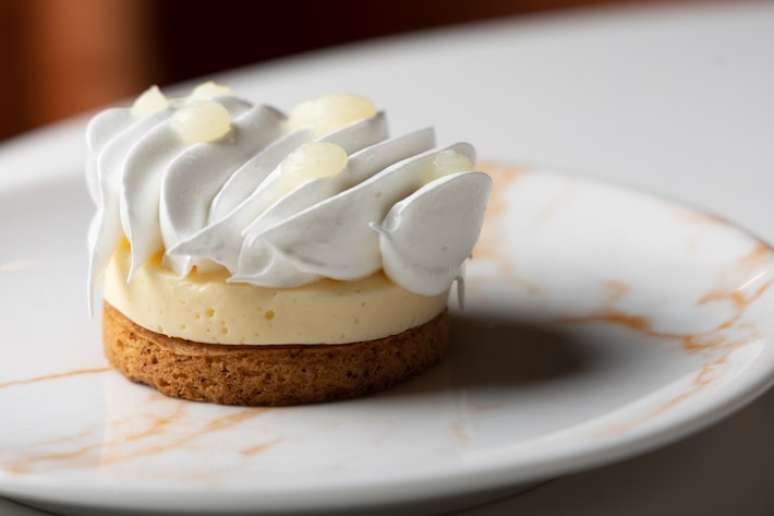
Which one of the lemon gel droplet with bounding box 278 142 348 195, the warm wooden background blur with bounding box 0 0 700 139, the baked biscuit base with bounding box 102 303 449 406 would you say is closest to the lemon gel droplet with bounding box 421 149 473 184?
the lemon gel droplet with bounding box 278 142 348 195

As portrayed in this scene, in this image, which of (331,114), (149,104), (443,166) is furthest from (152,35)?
(443,166)

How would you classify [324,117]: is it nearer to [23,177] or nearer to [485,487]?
[485,487]

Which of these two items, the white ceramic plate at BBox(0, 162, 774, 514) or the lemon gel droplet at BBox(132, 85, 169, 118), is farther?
the lemon gel droplet at BBox(132, 85, 169, 118)

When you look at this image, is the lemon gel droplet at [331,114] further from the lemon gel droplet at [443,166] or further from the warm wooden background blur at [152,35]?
the warm wooden background blur at [152,35]

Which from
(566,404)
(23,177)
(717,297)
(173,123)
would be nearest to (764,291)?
(717,297)

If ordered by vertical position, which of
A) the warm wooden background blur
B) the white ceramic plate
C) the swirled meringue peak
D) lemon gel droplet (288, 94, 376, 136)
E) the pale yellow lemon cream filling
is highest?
lemon gel droplet (288, 94, 376, 136)

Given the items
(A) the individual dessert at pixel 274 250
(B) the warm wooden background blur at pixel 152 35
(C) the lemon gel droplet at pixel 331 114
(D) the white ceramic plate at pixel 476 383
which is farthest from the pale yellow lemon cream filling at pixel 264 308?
(B) the warm wooden background blur at pixel 152 35

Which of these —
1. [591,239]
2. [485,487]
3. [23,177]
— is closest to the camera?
[485,487]

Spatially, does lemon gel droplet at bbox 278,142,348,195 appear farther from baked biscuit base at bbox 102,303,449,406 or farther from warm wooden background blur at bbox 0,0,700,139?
warm wooden background blur at bbox 0,0,700,139
